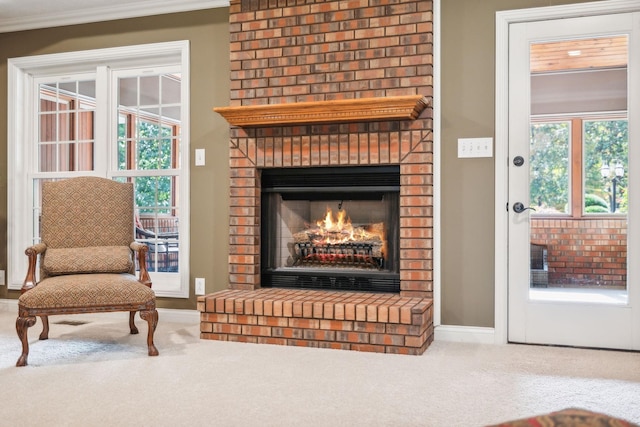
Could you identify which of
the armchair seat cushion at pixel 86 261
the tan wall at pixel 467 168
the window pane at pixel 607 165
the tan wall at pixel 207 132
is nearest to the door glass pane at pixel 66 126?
the tan wall at pixel 207 132

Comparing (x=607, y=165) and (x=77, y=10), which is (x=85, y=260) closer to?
(x=77, y=10)

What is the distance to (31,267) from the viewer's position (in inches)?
129

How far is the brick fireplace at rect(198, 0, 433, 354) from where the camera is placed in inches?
133

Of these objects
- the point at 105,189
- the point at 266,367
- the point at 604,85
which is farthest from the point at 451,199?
the point at 105,189

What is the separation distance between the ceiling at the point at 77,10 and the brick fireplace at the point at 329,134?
54 cm

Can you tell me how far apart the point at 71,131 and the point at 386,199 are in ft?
8.71

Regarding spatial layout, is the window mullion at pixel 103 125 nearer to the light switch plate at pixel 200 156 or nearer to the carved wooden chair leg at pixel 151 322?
the light switch plate at pixel 200 156

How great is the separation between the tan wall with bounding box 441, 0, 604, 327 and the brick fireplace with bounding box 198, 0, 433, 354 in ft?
0.43

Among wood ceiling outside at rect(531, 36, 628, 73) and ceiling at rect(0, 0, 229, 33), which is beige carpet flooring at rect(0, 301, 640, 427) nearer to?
wood ceiling outside at rect(531, 36, 628, 73)

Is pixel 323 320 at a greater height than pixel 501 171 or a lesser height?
lesser

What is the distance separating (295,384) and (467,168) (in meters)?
1.74

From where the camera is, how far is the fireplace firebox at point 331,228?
380 cm

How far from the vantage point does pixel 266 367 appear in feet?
9.69

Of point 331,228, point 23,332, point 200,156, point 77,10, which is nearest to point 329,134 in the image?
point 331,228
